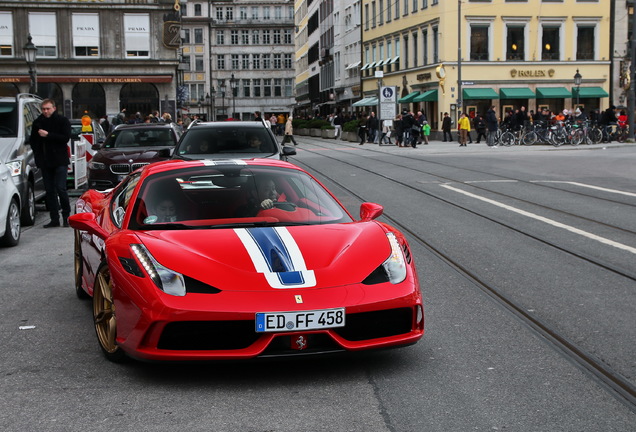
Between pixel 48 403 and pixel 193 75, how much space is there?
5115 inches

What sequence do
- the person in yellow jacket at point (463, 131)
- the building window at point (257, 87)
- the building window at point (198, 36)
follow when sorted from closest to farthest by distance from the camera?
the person in yellow jacket at point (463, 131)
the building window at point (198, 36)
the building window at point (257, 87)

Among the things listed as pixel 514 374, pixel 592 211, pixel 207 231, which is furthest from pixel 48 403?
pixel 592 211

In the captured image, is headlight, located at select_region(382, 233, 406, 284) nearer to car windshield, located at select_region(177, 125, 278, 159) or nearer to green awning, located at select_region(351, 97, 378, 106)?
car windshield, located at select_region(177, 125, 278, 159)

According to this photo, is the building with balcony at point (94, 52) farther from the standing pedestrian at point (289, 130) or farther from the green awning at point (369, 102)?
the green awning at point (369, 102)

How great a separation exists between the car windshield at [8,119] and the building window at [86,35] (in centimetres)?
4126

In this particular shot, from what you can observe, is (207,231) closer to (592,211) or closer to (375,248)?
(375,248)

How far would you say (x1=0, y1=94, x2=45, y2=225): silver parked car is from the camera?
44.7ft

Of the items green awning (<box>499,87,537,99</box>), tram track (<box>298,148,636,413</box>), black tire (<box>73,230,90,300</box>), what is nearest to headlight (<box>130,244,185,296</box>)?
tram track (<box>298,148,636,413</box>)

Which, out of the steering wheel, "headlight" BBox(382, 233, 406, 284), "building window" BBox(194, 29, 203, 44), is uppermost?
"building window" BBox(194, 29, 203, 44)

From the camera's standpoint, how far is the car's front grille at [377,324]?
17.0ft

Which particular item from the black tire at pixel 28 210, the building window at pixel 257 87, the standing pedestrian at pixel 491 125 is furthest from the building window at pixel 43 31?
the building window at pixel 257 87

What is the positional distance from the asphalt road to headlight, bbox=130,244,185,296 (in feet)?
1.72

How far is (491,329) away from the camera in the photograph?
641 cm

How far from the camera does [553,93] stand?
57.4 meters
